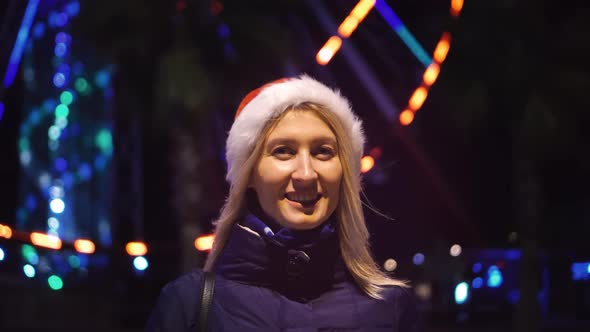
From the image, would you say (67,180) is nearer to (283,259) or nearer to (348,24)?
(348,24)

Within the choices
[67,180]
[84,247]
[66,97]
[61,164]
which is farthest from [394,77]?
[67,180]

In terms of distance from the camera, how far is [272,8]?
820cm

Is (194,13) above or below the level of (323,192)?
above

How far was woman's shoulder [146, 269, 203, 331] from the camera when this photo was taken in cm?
250

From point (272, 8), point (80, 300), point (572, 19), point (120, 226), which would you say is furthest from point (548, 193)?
point (80, 300)

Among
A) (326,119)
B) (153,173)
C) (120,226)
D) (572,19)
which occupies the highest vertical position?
(572,19)

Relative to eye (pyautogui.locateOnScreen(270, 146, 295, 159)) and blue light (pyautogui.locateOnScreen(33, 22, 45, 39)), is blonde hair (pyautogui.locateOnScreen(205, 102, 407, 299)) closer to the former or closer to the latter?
eye (pyautogui.locateOnScreen(270, 146, 295, 159))

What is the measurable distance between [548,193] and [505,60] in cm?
454

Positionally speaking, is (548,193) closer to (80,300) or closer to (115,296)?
(115,296)

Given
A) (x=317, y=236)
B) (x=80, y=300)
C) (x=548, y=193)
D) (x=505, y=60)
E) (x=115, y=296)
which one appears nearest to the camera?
(x=317, y=236)

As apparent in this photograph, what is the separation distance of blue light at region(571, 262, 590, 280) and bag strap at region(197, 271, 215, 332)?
321cm

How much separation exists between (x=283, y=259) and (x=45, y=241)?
5.78 ft

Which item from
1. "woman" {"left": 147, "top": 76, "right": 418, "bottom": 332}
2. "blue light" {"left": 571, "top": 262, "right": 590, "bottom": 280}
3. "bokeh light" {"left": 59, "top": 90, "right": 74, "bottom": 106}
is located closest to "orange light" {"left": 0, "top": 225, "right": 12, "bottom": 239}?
"woman" {"left": 147, "top": 76, "right": 418, "bottom": 332}

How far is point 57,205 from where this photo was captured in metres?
15.0
